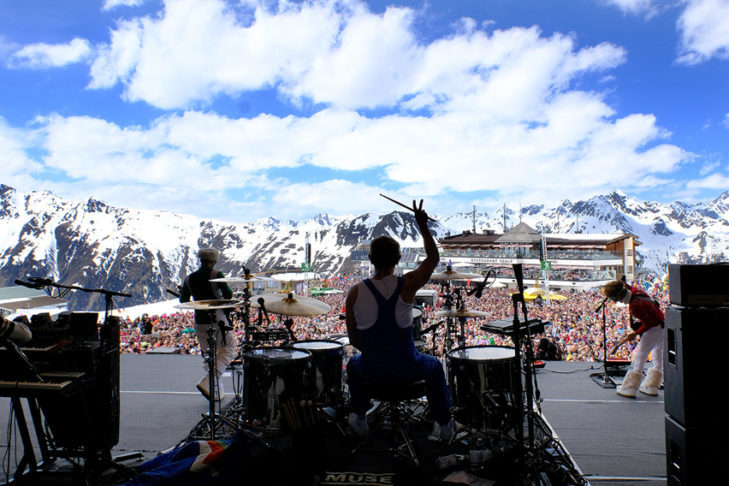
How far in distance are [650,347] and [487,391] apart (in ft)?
9.09

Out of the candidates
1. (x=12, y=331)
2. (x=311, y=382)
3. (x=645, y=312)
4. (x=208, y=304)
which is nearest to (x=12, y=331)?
(x=12, y=331)

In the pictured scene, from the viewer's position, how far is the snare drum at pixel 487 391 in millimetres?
3795

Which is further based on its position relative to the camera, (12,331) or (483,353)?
(483,353)

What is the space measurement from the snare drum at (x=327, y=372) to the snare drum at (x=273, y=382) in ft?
0.98

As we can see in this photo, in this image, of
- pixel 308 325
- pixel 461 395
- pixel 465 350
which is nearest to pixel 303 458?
pixel 461 395

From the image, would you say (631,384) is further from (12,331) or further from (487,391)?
(12,331)

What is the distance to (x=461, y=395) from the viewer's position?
3.90 m

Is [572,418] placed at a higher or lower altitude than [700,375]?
lower

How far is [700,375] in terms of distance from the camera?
247cm

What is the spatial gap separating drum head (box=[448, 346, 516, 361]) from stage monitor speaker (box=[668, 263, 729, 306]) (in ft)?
5.04

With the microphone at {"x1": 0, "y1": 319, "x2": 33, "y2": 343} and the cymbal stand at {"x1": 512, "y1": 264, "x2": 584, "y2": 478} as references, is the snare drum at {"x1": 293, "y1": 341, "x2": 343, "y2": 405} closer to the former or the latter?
the cymbal stand at {"x1": 512, "y1": 264, "x2": 584, "y2": 478}

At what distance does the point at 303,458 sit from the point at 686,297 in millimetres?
2550

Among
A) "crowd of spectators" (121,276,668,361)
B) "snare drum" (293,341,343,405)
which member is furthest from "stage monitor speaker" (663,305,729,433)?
"crowd of spectators" (121,276,668,361)

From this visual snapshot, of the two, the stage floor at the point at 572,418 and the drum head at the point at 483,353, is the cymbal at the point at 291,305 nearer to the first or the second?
the drum head at the point at 483,353
